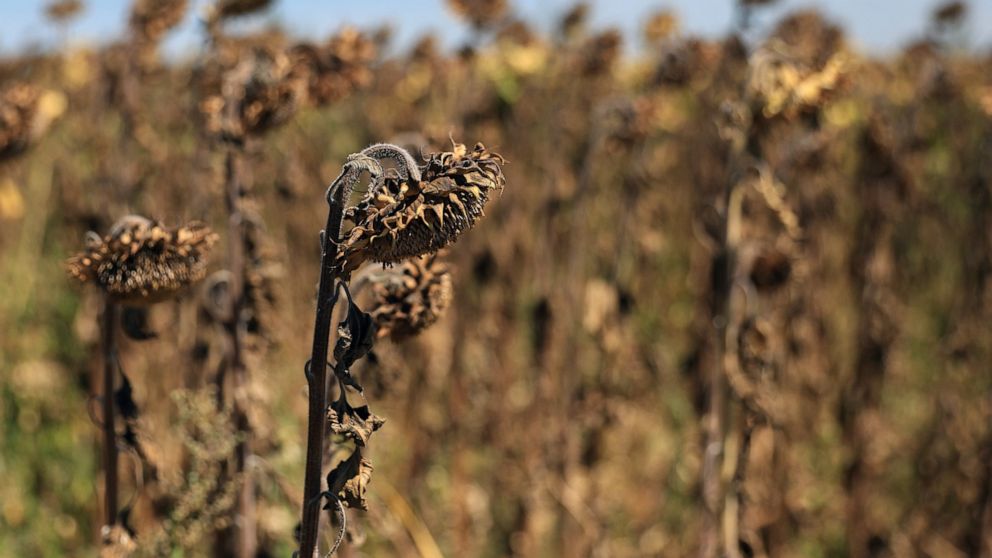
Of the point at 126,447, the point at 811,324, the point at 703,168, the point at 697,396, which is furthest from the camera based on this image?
the point at 703,168

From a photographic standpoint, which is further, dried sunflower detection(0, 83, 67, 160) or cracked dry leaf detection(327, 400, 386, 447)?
dried sunflower detection(0, 83, 67, 160)

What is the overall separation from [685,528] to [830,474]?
100 centimetres

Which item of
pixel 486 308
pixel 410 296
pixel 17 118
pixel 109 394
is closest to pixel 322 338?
pixel 410 296

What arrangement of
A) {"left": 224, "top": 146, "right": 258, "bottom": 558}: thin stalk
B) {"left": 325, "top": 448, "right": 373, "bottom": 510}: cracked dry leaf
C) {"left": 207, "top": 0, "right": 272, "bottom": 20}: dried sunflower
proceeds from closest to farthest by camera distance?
{"left": 325, "top": 448, "right": 373, "bottom": 510}: cracked dry leaf
{"left": 224, "top": 146, "right": 258, "bottom": 558}: thin stalk
{"left": 207, "top": 0, "right": 272, "bottom": 20}: dried sunflower

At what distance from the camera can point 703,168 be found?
16.0 ft

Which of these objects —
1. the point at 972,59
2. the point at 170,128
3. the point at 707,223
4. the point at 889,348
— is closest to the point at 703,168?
the point at 889,348

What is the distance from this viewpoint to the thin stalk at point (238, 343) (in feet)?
6.27

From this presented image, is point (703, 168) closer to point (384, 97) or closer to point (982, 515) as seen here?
point (982, 515)

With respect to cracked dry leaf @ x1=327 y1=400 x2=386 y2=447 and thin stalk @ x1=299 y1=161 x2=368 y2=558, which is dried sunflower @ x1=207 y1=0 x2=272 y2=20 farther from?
cracked dry leaf @ x1=327 y1=400 x2=386 y2=447

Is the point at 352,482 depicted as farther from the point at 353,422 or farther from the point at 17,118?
A: the point at 17,118

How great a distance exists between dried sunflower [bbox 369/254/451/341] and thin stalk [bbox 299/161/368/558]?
13.5 inches

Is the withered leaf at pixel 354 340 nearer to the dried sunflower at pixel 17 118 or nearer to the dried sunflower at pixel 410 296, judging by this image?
the dried sunflower at pixel 410 296

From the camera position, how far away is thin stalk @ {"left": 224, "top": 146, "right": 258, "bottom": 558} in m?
1.91

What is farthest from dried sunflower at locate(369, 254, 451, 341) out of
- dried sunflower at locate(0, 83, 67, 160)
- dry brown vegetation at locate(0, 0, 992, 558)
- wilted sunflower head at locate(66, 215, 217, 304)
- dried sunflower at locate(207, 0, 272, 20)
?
dried sunflower at locate(0, 83, 67, 160)
